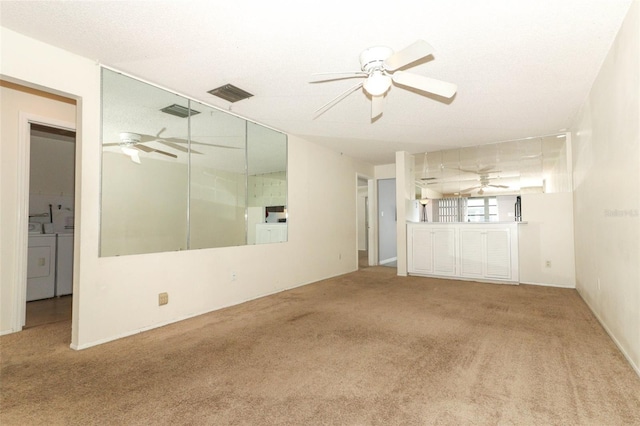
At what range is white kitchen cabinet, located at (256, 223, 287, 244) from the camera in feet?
13.9

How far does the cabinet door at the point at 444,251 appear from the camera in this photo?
215 inches

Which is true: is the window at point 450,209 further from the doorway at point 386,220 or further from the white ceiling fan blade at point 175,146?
the white ceiling fan blade at point 175,146

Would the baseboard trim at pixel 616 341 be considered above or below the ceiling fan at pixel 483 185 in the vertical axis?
below

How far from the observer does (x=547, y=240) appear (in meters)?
4.84

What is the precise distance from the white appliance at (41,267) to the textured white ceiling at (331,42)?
10.0 feet

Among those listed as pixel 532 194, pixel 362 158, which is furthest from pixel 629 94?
pixel 362 158

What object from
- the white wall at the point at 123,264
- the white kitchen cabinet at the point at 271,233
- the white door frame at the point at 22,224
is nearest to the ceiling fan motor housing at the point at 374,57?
the white wall at the point at 123,264

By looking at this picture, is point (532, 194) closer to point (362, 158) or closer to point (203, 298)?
point (362, 158)

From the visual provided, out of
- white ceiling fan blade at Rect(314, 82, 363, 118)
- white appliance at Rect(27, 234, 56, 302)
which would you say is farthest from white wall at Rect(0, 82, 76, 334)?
white ceiling fan blade at Rect(314, 82, 363, 118)

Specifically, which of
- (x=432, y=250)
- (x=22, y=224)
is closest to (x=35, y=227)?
(x=22, y=224)

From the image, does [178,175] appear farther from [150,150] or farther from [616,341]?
[616,341]

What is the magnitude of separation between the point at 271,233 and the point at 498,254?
3678mm

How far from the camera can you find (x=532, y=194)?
4.99 metres

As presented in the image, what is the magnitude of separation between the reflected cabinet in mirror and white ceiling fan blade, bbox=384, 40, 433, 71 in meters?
2.23
